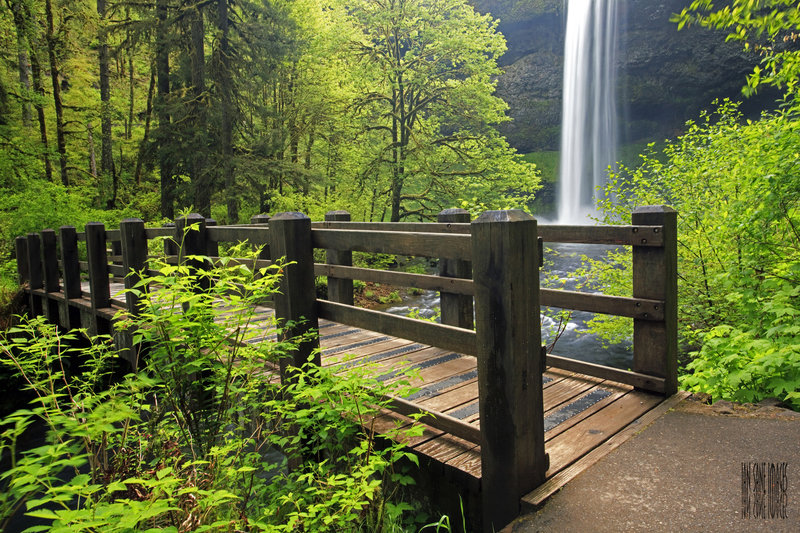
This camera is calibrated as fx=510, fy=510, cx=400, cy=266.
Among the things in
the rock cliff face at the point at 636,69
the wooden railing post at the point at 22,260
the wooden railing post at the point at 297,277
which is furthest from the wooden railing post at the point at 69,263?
the rock cliff face at the point at 636,69

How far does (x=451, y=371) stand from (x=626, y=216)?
12.7ft

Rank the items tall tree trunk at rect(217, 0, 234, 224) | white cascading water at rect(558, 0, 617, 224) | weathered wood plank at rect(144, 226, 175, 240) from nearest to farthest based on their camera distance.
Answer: weathered wood plank at rect(144, 226, 175, 240) < tall tree trunk at rect(217, 0, 234, 224) < white cascading water at rect(558, 0, 617, 224)

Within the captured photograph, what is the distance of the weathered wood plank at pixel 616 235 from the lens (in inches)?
116

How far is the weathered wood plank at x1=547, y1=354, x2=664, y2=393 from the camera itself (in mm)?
3043

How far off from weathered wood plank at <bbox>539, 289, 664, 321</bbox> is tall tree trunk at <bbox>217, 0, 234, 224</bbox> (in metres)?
12.1

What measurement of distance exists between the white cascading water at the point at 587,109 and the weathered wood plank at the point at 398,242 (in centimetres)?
2823

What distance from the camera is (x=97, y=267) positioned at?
688 cm

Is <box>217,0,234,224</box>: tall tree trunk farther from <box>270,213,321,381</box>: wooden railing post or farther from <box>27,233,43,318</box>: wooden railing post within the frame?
<box>270,213,321,381</box>: wooden railing post

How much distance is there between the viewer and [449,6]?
1472 cm

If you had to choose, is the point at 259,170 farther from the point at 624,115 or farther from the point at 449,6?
the point at 624,115

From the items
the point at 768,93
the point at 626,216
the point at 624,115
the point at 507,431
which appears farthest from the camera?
the point at 624,115

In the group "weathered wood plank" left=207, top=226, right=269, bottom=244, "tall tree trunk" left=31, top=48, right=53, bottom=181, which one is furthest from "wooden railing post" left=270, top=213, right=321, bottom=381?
"tall tree trunk" left=31, top=48, right=53, bottom=181

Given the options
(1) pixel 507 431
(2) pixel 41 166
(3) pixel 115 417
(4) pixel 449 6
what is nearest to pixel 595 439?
(1) pixel 507 431

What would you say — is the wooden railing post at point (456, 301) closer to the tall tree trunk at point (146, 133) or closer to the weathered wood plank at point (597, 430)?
the weathered wood plank at point (597, 430)
